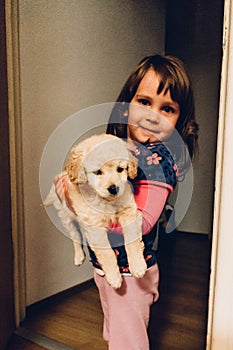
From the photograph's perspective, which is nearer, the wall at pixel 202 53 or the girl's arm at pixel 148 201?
the girl's arm at pixel 148 201

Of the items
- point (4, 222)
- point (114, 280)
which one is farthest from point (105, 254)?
point (4, 222)

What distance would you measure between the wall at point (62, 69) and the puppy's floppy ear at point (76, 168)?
0.44 meters

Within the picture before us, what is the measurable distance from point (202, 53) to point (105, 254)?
92cm

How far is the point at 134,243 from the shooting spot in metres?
0.79

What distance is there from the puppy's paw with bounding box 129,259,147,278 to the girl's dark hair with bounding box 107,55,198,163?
1.03 feet

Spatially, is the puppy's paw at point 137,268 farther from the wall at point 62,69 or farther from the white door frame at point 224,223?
the wall at point 62,69

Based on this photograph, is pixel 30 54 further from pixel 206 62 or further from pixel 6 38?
pixel 206 62

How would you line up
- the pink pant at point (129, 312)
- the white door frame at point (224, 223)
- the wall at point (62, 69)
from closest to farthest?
the white door frame at point (224, 223), the pink pant at point (129, 312), the wall at point (62, 69)

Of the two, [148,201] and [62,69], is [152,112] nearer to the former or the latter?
[148,201]

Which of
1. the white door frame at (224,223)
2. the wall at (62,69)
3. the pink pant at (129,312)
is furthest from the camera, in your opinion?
the wall at (62,69)

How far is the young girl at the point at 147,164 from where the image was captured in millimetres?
831

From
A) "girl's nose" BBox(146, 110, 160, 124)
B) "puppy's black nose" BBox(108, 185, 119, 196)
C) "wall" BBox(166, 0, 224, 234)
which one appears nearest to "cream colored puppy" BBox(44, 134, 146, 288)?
"puppy's black nose" BBox(108, 185, 119, 196)

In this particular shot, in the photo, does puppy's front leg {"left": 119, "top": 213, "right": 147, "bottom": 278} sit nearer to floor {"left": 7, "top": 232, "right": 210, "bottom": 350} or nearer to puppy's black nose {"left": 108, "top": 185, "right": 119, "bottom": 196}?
puppy's black nose {"left": 108, "top": 185, "right": 119, "bottom": 196}

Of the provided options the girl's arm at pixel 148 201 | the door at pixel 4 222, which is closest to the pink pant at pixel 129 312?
the girl's arm at pixel 148 201
